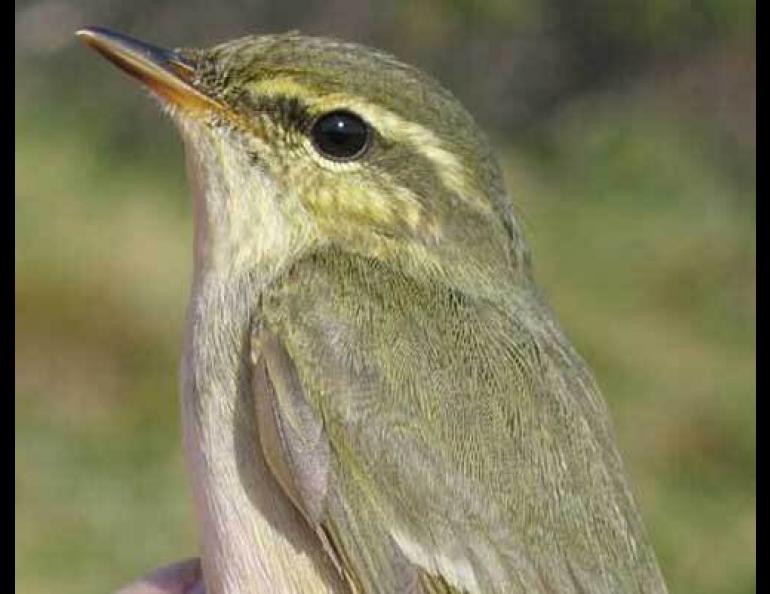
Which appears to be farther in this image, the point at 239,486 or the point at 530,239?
the point at 530,239

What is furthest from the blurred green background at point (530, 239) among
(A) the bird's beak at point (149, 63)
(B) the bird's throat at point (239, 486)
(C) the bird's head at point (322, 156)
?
(B) the bird's throat at point (239, 486)

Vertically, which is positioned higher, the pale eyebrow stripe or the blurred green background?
the blurred green background

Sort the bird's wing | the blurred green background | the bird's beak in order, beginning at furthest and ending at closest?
the blurred green background → the bird's beak → the bird's wing

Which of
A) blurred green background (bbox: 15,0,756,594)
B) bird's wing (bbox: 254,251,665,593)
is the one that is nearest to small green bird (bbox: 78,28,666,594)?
bird's wing (bbox: 254,251,665,593)

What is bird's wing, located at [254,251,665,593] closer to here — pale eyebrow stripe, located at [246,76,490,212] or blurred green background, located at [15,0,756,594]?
pale eyebrow stripe, located at [246,76,490,212]

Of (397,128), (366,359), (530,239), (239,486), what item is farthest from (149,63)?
(530,239)

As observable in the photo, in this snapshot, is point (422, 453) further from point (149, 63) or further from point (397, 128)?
point (149, 63)
